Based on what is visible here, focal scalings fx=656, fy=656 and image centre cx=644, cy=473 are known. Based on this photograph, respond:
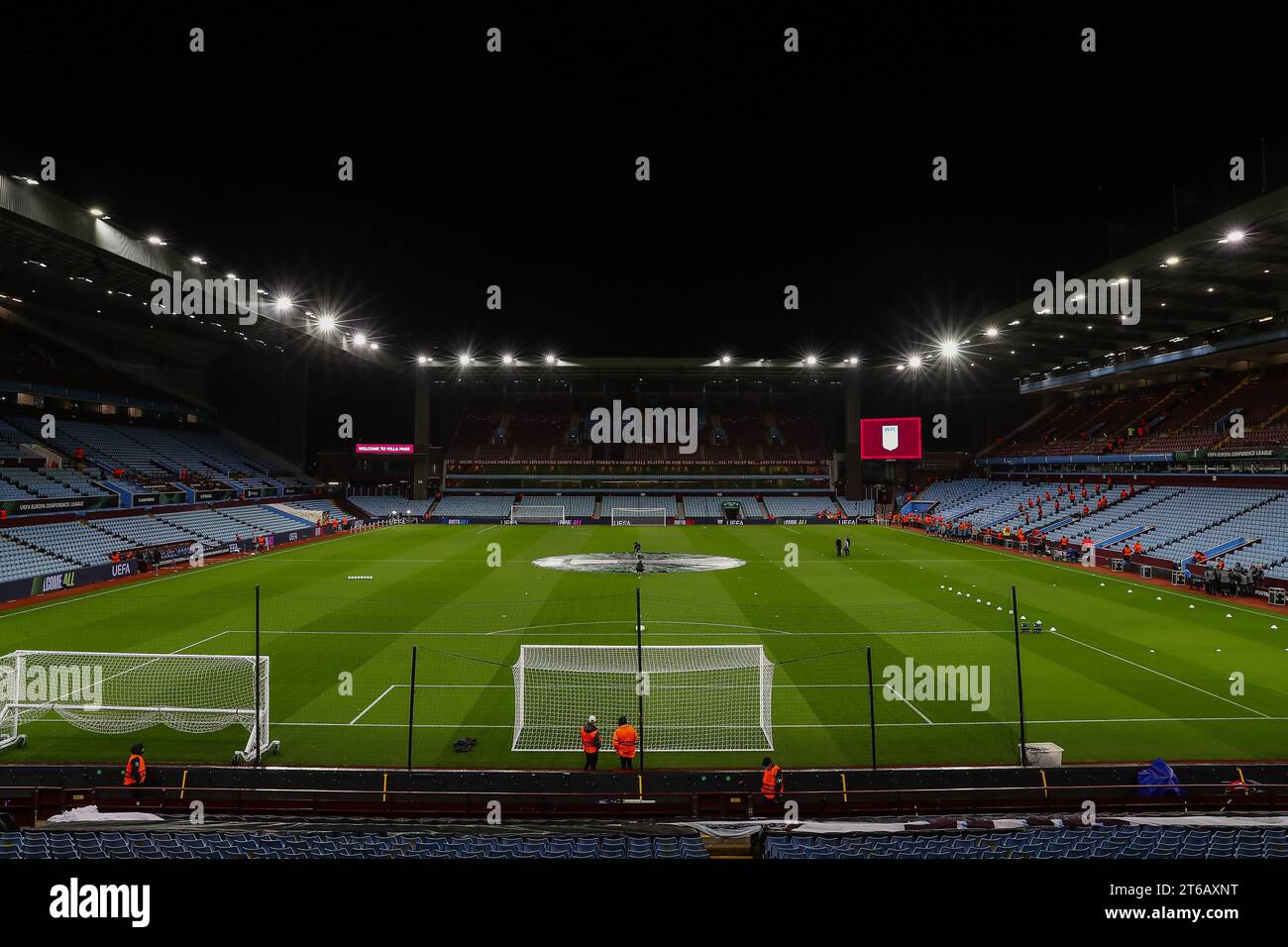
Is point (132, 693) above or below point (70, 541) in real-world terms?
below

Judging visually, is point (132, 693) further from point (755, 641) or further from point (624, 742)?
point (755, 641)

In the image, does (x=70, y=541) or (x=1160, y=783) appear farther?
(x=70, y=541)

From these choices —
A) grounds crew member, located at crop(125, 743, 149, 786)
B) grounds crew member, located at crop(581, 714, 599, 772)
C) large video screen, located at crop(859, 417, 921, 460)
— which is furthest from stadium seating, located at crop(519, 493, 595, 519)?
grounds crew member, located at crop(125, 743, 149, 786)

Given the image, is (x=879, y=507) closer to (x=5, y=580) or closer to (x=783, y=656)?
(x=783, y=656)

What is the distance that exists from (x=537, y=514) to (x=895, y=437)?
1316 inches

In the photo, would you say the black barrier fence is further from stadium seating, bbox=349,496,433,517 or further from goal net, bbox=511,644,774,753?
stadium seating, bbox=349,496,433,517

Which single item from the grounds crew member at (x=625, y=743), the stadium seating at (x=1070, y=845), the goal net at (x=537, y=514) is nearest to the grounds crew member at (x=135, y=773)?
the grounds crew member at (x=625, y=743)

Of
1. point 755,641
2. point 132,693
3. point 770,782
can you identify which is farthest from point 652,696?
point 132,693

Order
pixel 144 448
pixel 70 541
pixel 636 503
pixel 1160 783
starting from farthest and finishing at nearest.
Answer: pixel 636 503 → pixel 144 448 → pixel 70 541 → pixel 1160 783

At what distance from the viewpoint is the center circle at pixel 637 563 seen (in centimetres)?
3194

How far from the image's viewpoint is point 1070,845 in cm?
647

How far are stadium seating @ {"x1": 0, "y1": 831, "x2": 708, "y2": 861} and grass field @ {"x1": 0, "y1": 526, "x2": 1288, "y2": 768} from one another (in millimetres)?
4439

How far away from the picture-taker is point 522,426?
73.6 metres
